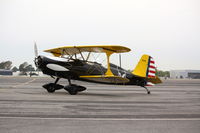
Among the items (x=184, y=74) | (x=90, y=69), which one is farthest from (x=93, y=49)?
(x=184, y=74)

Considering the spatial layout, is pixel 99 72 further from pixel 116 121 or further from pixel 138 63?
pixel 116 121

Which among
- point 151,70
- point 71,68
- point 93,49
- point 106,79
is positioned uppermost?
point 93,49

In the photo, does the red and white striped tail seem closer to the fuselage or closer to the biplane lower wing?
the fuselage

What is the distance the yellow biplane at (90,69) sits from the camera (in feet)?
51.0

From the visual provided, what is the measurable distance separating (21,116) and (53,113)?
0.95 metres

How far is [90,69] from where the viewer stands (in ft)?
53.4

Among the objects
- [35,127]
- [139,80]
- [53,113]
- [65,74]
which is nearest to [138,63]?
[139,80]

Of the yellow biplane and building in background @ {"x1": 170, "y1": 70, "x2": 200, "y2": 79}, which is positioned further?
building in background @ {"x1": 170, "y1": 70, "x2": 200, "y2": 79}

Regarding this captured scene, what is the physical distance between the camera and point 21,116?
279 inches

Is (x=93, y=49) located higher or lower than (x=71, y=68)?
higher

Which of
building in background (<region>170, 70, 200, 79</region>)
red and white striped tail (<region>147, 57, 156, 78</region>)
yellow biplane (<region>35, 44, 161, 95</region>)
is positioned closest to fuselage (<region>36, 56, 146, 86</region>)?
yellow biplane (<region>35, 44, 161, 95</region>)

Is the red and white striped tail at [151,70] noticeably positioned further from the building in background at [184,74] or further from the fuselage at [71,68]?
the building in background at [184,74]

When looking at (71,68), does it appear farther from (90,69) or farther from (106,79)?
(106,79)

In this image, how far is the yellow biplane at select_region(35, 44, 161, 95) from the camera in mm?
15547
